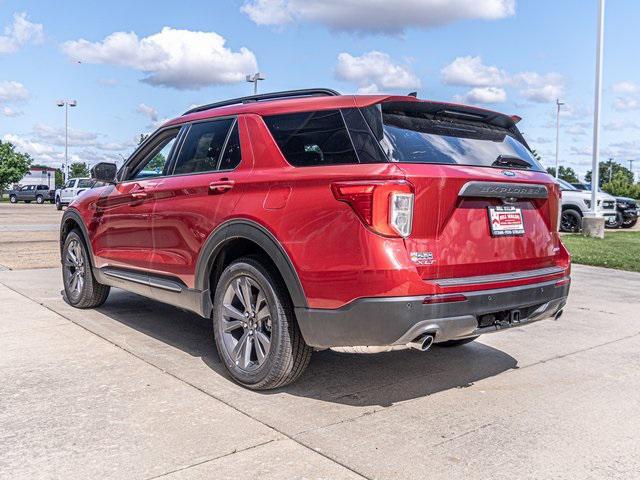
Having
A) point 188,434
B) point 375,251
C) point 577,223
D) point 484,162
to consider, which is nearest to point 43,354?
point 188,434

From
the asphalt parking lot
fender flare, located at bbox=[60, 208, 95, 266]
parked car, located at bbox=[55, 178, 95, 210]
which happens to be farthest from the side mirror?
parked car, located at bbox=[55, 178, 95, 210]

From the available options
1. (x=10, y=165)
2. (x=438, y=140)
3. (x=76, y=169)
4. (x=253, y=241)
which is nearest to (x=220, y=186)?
(x=253, y=241)

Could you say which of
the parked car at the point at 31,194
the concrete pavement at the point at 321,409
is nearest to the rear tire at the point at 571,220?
the concrete pavement at the point at 321,409

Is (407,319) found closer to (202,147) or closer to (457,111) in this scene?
(457,111)

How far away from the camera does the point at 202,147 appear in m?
4.63

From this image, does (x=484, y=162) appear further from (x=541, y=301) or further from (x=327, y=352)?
(x=327, y=352)

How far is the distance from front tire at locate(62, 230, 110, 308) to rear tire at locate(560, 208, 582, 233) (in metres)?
15.3

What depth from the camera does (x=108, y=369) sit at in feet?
14.1

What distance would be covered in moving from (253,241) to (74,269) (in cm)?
344

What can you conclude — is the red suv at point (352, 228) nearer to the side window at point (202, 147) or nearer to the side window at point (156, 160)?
the side window at point (202, 147)

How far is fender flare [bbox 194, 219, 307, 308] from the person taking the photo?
11.7ft

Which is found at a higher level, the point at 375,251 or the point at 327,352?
the point at 375,251

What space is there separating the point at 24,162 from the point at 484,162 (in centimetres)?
7835

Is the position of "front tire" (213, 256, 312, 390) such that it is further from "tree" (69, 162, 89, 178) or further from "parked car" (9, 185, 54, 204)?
"tree" (69, 162, 89, 178)
